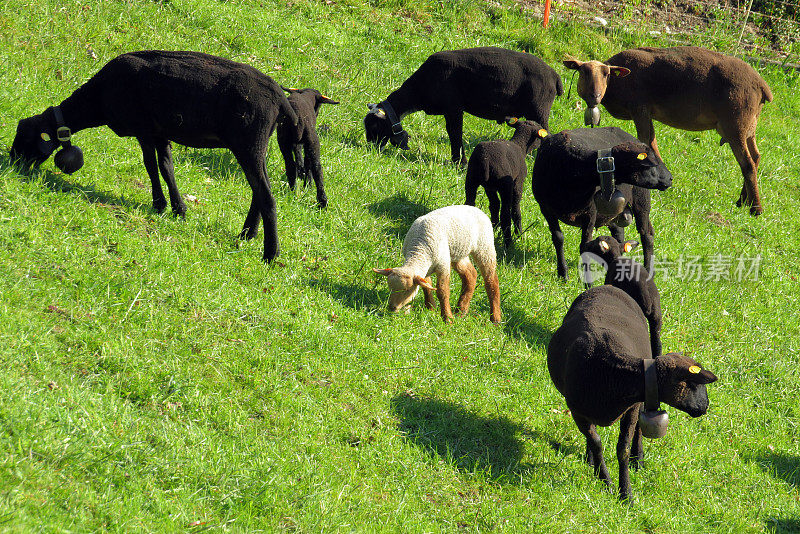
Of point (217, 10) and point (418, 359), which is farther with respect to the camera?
point (217, 10)

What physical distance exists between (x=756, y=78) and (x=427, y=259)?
7.89 meters

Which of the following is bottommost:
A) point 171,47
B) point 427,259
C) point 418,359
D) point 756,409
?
point 756,409

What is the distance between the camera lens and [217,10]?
44.9 ft

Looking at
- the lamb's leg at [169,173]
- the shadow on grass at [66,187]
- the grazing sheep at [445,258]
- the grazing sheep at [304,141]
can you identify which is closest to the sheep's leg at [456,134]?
the grazing sheep at [304,141]

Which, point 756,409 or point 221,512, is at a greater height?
point 221,512

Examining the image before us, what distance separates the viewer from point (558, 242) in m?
9.77

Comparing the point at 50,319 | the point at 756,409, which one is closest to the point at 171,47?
the point at 50,319

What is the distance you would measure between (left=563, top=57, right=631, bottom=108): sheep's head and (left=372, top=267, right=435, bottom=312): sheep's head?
242 inches

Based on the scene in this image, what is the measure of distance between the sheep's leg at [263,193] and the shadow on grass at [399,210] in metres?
2.04

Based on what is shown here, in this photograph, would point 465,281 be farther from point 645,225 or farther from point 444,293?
point 645,225

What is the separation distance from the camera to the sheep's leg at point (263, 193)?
25.7 ft

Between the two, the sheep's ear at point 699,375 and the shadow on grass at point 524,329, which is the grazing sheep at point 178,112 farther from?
the sheep's ear at point 699,375

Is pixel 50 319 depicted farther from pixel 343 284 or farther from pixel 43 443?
pixel 343 284

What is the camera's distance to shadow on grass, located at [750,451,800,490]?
7816 millimetres
